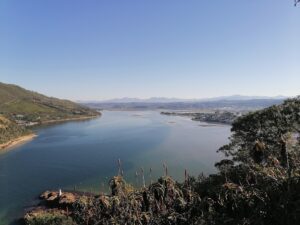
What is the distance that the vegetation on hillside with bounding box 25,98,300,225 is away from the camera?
18.8 m

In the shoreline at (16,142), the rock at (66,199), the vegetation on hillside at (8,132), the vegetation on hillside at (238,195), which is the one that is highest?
the vegetation on hillside at (238,195)

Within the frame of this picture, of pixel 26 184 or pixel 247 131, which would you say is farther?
pixel 26 184

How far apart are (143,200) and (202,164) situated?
4319 centimetres

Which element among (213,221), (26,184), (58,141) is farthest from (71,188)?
(58,141)

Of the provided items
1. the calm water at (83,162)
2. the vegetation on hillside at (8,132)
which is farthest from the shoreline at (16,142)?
the calm water at (83,162)

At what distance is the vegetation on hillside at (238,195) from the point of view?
1881 centimetres

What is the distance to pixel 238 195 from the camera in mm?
20750

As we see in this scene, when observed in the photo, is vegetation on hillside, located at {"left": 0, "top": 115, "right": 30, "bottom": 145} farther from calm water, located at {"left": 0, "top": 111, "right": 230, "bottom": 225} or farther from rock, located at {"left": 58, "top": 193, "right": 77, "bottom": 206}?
rock, located at {"left": 58, "top": 193, "right": 77, "bottom": 206}

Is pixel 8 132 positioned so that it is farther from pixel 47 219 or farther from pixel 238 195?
pixel 238 195

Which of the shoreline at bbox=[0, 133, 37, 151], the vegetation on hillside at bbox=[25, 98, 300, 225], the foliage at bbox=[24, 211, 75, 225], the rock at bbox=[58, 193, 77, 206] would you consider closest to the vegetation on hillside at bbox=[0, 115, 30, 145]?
the shoreline at bbox=[0, 133, 37, 151]

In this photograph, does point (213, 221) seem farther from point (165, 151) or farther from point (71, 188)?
point (165, 151)

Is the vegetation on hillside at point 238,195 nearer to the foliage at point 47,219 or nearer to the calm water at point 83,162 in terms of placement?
the foliage at point 47,219

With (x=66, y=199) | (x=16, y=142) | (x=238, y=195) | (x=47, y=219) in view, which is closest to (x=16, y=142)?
(x=16, y=142)

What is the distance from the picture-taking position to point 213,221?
19344mm
